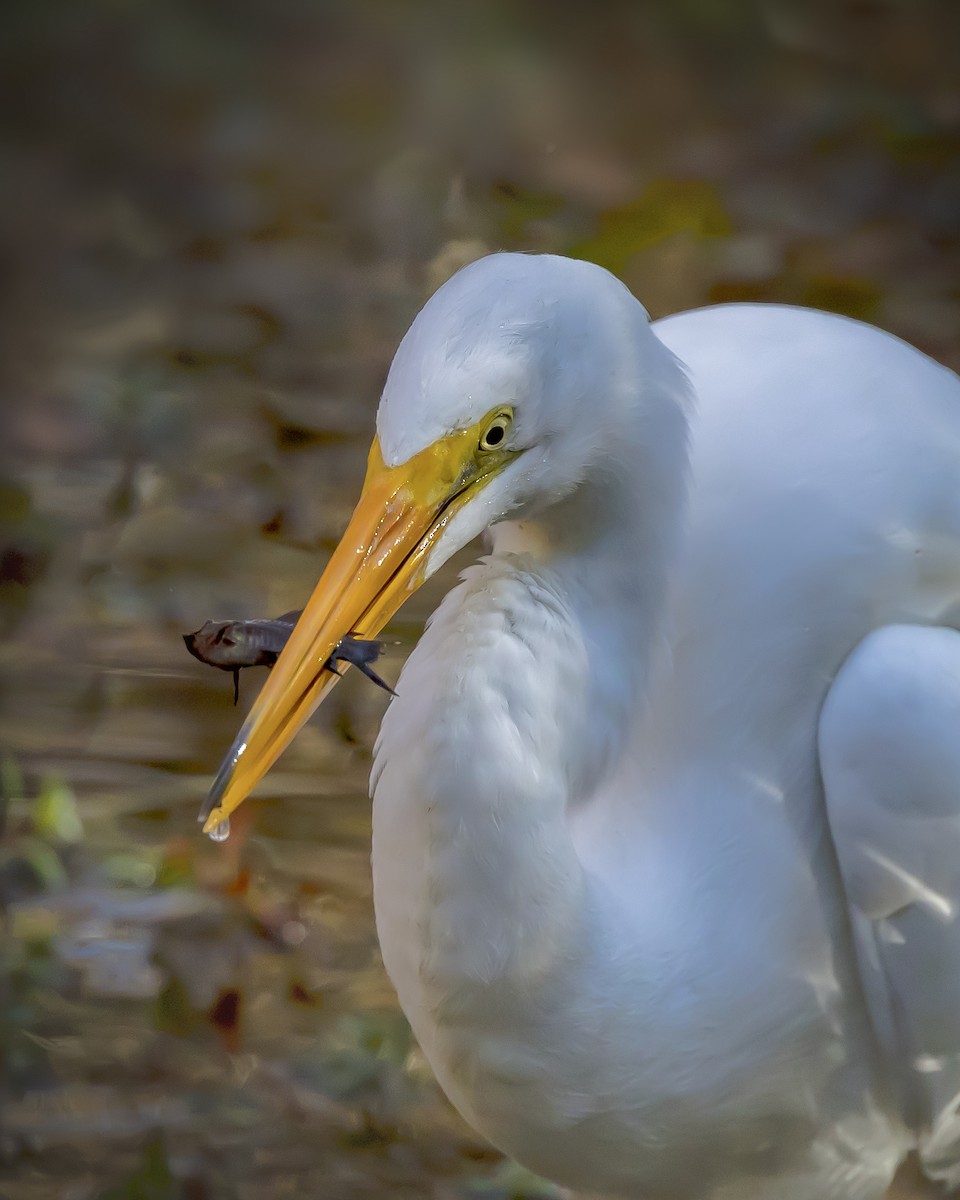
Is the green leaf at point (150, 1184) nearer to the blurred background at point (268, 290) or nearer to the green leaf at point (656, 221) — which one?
the blurred background at point (268, 290)

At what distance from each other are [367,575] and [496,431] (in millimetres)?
103

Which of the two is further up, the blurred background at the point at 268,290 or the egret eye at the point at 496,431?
the egret eye at the point at 496,431

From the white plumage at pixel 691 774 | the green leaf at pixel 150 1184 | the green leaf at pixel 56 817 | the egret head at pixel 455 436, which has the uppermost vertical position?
the egret head at pixel 455 436

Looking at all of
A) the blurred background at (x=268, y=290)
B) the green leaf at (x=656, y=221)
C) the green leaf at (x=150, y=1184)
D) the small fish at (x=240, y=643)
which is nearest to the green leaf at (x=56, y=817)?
the blurred background at (x=268, y=290)

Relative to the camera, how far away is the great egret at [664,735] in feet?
2.59

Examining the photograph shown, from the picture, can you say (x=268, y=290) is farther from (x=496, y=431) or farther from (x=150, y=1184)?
(x=496, y=431)

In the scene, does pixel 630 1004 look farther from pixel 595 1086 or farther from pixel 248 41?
pixel 248 41

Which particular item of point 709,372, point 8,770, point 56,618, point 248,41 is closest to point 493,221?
point 248,41

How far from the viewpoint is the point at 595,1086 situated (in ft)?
3.10

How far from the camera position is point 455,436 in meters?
0.76

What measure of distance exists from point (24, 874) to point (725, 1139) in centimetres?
105

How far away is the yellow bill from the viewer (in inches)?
30.1

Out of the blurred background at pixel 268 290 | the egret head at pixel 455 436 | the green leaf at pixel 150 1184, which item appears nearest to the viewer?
the egret head at pixel 455 436

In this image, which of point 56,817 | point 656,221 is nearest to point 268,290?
point 656,221
